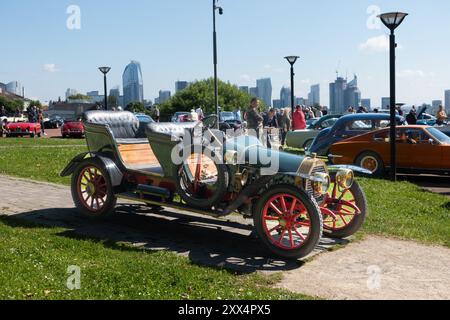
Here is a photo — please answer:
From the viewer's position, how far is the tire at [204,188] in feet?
20.6

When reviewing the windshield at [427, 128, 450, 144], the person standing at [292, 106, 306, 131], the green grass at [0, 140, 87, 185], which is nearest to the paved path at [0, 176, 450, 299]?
the green grass at [0, 140, 87, 185]

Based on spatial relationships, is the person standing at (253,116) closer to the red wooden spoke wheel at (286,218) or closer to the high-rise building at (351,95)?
the red wooden spoke wheel at (286,218)

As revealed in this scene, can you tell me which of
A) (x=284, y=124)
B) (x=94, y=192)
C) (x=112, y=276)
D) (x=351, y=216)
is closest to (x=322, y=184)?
(x=351, y=216)

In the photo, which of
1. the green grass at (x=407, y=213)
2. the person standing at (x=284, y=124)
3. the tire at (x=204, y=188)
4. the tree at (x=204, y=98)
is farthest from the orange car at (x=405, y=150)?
the tree at (x=204, y=98)

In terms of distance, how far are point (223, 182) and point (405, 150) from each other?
765 cm

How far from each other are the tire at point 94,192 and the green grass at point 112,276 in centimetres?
122

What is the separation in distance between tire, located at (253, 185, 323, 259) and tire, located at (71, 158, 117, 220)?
2.36 meters

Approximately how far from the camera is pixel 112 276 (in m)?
4.96

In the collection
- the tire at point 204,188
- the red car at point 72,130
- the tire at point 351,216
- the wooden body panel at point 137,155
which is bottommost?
the tire at point 351,216

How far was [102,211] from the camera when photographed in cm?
748

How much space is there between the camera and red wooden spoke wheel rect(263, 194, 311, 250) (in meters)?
5.75

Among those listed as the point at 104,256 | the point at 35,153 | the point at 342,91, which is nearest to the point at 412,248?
the point at 104,256

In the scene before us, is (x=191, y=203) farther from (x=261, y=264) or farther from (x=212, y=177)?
(x=261, y=264)

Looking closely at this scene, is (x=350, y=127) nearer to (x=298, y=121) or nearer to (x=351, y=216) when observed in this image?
(x=298, y=121)
